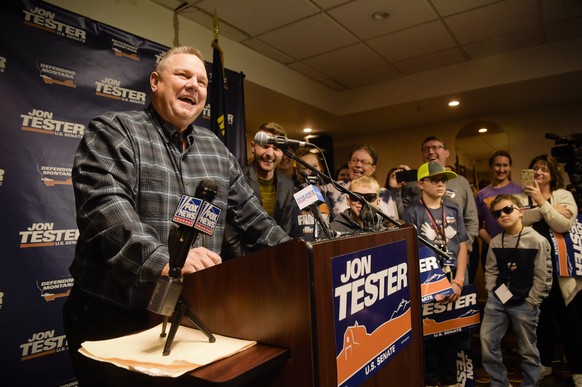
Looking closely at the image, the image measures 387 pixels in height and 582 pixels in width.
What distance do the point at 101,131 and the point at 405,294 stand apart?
1033 millimetres

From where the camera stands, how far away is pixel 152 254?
31.1 inches

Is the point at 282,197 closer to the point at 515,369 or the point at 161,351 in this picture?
the point at 161,351

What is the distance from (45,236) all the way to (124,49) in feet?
4.99

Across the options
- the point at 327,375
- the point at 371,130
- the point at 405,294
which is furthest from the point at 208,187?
the point at 371,130

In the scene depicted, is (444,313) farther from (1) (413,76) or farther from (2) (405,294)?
(1) (413,76)

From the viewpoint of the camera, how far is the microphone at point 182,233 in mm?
645

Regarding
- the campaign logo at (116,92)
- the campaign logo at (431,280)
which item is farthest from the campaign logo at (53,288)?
the campaign logo at (431,280)

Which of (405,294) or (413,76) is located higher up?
(413,76)

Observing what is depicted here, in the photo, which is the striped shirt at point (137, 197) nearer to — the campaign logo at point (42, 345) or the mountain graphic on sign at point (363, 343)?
the mountain graphic on sign at point (363, 343)

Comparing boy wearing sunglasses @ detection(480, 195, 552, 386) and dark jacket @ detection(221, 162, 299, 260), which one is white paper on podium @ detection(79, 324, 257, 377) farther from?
boy wearing sunglasses @ detection(480, 195, 552, 386)

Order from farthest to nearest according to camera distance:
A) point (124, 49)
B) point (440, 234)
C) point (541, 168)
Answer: point (541, 168) → point (124, 49) → point (440, 234)

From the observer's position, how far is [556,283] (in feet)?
9.79

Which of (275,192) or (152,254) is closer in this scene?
(152,254)

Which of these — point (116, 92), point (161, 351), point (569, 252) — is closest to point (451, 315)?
point (569, 252)
